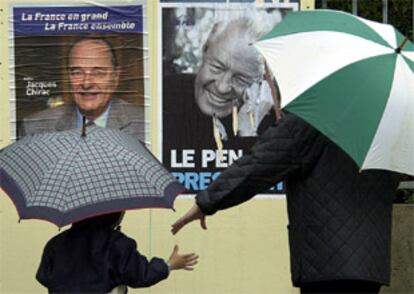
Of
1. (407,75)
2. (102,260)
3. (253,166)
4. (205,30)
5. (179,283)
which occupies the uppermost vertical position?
(205,30)

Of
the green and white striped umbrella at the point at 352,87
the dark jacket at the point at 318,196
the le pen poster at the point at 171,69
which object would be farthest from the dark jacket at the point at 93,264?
the le pen poster at the point at 171,69

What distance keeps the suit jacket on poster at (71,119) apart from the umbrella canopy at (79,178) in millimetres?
2202

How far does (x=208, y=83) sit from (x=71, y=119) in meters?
0.96

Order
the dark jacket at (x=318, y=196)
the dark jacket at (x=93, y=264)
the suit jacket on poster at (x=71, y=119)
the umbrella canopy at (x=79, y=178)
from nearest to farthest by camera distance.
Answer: the dark jacket at (x=318, y=196) → the umbrella canopy at (x=79, y=178) → the dark jacket at (x=93, y=264) → the suit jacket on poster at (x=71, y=119)

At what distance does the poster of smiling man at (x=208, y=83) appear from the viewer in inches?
273

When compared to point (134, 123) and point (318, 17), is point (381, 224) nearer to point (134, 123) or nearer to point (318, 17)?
point (318, 17)

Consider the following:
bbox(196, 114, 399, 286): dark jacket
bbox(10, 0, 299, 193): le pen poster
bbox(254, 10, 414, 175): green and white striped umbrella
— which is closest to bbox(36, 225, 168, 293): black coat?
bbox(196, 114, 399, 286): dark jacket

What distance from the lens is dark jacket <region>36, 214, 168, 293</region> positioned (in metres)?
4.57

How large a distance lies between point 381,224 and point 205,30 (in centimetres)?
291

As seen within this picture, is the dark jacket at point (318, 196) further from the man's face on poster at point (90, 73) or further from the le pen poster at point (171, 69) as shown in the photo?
the man's face on poster at point (90, 73)

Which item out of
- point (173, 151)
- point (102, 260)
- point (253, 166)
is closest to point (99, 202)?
point (102, 260)

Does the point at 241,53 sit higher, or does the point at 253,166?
the point at 241,53

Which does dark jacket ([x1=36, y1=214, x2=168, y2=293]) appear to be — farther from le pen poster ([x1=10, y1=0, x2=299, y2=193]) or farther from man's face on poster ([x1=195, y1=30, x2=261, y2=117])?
man's face on poster ([x1=195, y1=30, x2=261, y2=117])

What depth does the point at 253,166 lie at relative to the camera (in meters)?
4.29
